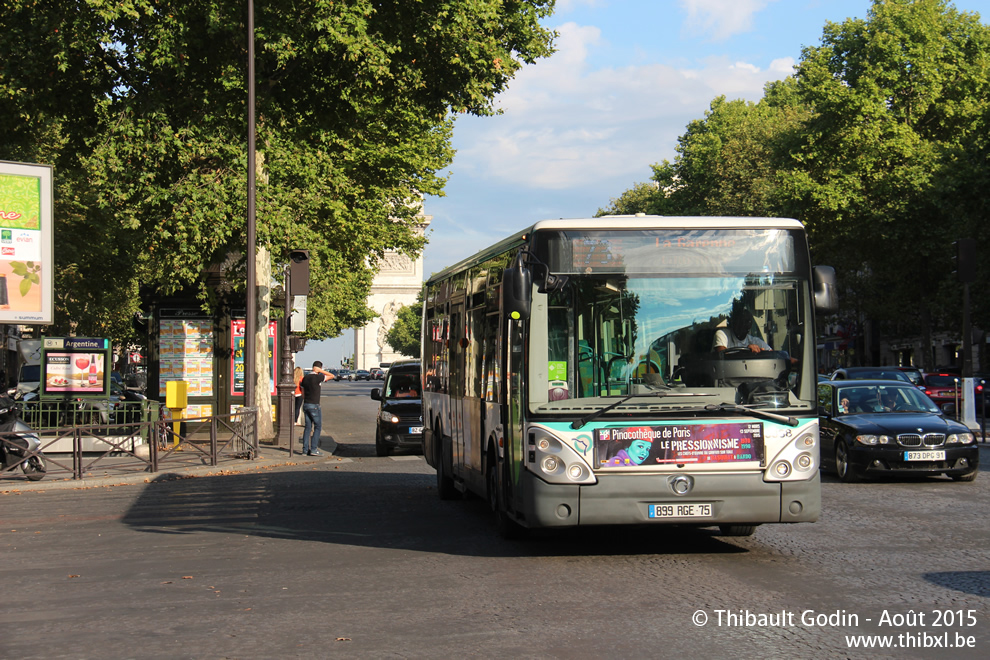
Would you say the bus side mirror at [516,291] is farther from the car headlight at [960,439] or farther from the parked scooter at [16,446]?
the parked scooter at [16,446]

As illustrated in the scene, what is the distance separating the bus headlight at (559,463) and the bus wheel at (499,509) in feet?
4.07

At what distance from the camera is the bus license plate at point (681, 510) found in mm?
9070

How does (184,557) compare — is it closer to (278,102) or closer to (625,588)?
(625,588)

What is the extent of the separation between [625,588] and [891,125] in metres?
42.5

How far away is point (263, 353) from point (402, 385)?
4.56m

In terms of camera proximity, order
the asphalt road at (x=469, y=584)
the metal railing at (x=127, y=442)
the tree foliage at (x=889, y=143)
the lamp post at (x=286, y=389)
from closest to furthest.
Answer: the asphalt road at (x=469, y=584)
the metal railing at (x=127, y=442)
the lamp post at (x=286, y=389)
the tree foliage at (x=889, y=143)

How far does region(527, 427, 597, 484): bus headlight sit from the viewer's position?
9.03 m

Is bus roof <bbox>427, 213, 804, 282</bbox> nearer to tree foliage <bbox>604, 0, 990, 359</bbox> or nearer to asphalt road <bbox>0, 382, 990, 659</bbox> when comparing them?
asphalt road <bbox>0, 382, 990, 659</bbox>

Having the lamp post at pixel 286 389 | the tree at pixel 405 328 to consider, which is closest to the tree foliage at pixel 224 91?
the lamp post at pixel 286 389

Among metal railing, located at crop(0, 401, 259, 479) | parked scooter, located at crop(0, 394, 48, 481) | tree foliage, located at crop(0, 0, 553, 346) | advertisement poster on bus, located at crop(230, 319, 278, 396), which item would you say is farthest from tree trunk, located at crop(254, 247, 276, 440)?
parked scooter, located at crop(0, 394, 48, 481)

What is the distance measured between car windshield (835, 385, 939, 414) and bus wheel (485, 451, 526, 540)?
746 cm

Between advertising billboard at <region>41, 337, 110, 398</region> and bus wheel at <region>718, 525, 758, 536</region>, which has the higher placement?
advertising billboard at <region>41, 337, 110, 398</region>

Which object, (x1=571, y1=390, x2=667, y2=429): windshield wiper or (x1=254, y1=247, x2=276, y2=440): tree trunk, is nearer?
(x1=571, y1=390, x2=667, y2=429): windshield wiper

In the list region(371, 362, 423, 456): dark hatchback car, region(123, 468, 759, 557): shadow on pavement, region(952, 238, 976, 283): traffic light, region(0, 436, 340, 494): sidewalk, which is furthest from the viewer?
region(952, 238, 976, 283): traffic light
